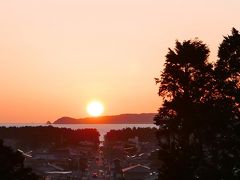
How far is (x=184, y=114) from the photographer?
Result: 2698cm

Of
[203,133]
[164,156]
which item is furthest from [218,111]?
[164,156]

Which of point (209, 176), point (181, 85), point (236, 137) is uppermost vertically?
point (181, 85)

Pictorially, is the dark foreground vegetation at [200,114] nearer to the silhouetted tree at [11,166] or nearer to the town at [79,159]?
the silhouetted tree at [11,166]

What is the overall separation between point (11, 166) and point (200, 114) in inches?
421

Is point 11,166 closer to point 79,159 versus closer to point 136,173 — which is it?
point 136,173

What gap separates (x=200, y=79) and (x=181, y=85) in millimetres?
988

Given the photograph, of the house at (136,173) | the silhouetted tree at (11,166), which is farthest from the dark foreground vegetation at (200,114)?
the house at (136,173)

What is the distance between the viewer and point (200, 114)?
86.4 feet

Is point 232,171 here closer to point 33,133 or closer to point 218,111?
point 218,111

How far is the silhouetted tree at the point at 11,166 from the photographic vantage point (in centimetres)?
2931

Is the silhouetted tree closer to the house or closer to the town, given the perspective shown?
the town

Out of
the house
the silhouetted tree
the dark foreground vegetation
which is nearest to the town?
the house

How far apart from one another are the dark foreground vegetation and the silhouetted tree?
788 centimetres

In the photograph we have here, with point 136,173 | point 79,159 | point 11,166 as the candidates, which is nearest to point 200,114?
point 11,166
